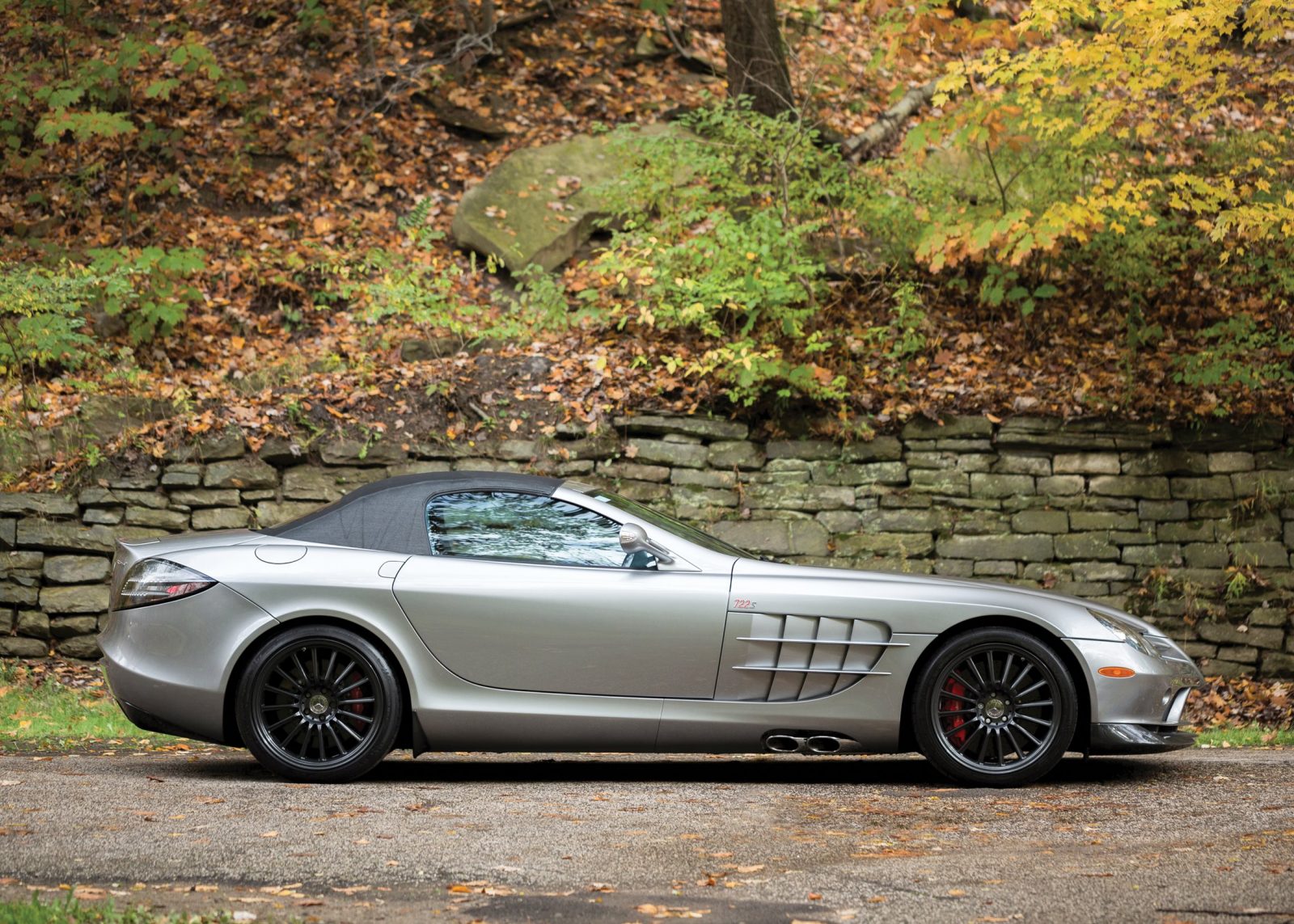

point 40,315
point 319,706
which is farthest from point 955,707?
point 40,315

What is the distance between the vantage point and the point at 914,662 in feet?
18.9

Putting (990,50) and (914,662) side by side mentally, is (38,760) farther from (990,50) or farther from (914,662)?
(990,50)

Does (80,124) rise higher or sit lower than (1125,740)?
higher

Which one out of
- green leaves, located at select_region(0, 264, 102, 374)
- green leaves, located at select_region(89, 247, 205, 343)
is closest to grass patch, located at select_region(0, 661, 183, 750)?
→ green leaves, located at select_region(0, 264, 102, 374)

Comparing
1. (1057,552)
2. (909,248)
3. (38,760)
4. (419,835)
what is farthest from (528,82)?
(419,835)

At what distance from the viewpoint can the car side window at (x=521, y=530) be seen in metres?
5.95

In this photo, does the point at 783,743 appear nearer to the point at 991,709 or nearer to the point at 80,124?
the point at 991,709

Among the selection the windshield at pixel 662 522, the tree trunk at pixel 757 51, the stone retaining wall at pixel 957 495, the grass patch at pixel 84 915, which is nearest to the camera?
the grass patch at pixel 84 915

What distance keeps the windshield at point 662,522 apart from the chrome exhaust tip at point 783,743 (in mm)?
849

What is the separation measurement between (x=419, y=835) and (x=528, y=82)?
13.3 metres

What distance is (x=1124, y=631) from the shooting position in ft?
19.3

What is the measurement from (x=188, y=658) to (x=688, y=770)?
2469mm

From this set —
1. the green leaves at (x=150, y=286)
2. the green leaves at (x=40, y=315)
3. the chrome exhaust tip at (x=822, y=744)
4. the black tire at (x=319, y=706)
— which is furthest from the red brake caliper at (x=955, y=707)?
the green leaves at (x=150, y=286)

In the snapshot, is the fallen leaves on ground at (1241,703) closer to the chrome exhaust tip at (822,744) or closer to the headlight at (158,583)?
the chrome exhaust tip at (822,744)
